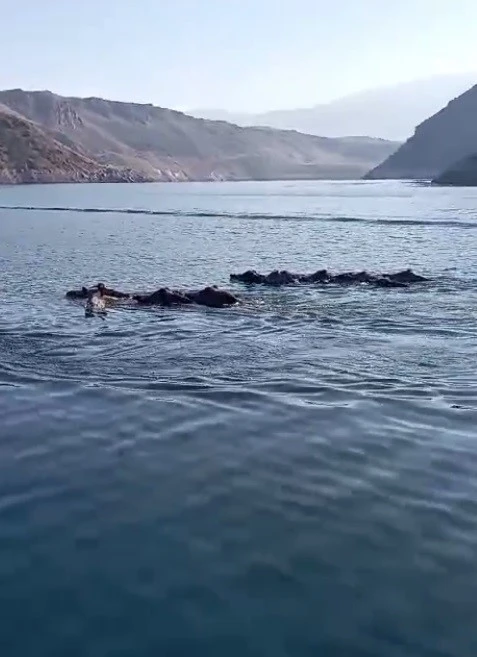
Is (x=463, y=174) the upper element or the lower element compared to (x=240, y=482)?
upper

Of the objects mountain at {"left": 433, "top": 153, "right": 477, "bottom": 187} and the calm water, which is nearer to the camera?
the calm water

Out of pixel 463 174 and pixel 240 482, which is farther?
pixel 463 174

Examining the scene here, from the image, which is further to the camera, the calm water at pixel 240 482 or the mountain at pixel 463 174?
the mountain at pixel 463 174

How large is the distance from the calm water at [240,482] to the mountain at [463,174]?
5292 inches

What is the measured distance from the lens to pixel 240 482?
1047 cm

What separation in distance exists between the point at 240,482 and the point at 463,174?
15249 cm

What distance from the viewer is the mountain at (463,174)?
150 metres

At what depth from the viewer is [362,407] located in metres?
13.4

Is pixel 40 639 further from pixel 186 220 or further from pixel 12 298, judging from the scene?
pixel 186 220

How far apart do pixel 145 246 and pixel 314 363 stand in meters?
30.8

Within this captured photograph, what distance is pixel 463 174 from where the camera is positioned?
15450 cm

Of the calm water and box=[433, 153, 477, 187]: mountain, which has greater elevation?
box=[433, 153, 477, 187]: mountain

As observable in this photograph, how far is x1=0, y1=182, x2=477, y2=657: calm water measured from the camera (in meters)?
7.44

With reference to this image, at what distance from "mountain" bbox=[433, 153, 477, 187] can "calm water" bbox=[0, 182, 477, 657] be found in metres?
134
